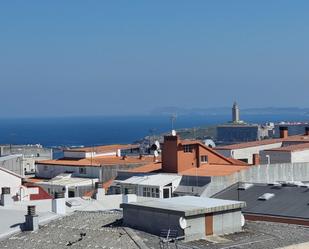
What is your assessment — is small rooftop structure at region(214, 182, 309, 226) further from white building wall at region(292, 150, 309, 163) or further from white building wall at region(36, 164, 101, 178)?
white building wall at region(36, 164, 101, 178)

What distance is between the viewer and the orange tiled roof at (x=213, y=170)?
47969 millimetres

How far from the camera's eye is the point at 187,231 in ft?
88.6

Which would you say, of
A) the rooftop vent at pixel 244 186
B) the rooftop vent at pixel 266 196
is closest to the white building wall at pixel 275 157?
the rooftop vent at pixel 244 186

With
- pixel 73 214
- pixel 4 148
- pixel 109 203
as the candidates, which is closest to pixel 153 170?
pixel 109 203

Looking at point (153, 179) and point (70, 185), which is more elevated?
point (153, 179)

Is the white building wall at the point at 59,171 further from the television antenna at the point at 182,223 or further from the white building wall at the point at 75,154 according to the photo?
the television antenna at the point at 182,223

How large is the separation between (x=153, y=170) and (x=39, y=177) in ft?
61.0

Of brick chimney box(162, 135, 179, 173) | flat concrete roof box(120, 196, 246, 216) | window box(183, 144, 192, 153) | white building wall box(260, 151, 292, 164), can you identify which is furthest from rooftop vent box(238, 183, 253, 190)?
white building wall box(260, 151, 292, 164)

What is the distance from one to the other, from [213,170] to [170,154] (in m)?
3.11

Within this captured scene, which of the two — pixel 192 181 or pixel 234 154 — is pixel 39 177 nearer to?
pixel 234 154

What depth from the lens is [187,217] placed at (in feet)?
88.7

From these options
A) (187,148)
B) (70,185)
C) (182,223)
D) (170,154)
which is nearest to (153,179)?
(170,154)

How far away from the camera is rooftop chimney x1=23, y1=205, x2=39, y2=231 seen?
30.0m

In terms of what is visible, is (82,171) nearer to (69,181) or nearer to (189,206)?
(69,181)
